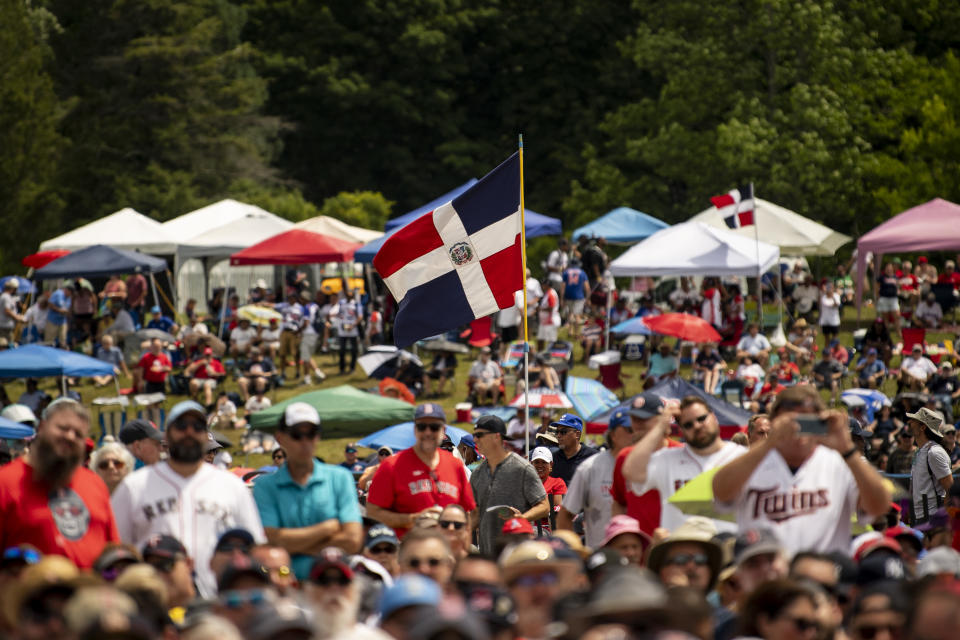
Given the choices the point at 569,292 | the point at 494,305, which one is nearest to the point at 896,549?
the point at 494,305

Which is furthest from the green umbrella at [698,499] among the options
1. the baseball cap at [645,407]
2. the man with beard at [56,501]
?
the man with beard at [56,501]

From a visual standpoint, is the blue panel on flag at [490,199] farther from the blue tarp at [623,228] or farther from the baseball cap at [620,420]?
the blue tarp at [623,228]

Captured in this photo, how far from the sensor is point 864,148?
3525cm

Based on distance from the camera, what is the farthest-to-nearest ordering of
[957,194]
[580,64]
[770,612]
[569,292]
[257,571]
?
[580,64]
[957,194]
[569,292]
[257,571]
[770,612]

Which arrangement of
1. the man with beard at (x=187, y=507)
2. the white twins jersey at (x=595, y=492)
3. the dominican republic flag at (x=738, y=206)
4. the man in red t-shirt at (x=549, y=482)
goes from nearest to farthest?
the man with beard at (x=187, y=507), the white twins jersey at (x=595, y=492), the man in red t-shirt at (x=549, y=482), the dominican republic flag at (x=738, y=206)

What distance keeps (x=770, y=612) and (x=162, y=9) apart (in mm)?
44000

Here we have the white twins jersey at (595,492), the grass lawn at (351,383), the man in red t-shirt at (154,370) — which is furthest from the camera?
the man in red t-shirt at (154,370)

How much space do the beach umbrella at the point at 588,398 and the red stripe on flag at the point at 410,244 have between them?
719 cm

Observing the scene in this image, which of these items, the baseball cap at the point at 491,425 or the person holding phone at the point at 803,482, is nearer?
the person holding phone at the point at 803,482

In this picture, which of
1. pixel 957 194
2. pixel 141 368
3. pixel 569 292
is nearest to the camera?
pixel 141 368

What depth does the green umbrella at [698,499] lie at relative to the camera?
624 centimetres

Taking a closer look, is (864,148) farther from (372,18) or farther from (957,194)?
(372,18)

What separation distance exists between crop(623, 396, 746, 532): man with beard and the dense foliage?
27.9m

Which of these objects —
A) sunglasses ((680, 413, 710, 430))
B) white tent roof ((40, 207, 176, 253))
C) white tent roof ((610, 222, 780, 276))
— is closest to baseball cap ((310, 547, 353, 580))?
sunglasses ((680, 413, 710, 430))
